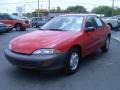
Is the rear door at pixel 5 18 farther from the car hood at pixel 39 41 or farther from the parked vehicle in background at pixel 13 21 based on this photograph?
the car hood at pixel 39 41

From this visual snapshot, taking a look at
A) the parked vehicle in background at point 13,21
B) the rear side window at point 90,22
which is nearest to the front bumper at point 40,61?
the rear side window at point 90,22

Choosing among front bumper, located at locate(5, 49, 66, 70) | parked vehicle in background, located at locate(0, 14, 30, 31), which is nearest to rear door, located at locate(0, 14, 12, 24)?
parked vehicle in background, located at locate(0, 14, 30, 31)

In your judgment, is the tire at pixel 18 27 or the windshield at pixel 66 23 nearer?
the windshield at pixel 66 23

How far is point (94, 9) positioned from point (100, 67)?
315 ft

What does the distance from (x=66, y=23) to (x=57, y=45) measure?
5.45 feet

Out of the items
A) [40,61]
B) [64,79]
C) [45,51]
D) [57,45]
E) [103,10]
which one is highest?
[57,45]

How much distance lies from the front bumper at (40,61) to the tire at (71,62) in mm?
288

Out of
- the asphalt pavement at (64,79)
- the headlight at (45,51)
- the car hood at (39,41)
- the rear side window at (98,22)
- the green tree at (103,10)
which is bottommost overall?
the green tree at (103,10)

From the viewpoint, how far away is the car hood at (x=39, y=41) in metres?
6.07

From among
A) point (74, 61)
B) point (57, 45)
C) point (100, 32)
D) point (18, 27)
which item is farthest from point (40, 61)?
point (18, 27)

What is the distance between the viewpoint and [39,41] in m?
6.30

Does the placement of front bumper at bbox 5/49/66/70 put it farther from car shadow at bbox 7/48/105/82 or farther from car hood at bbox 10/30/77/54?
car shadow at bbox 7/48/105/82

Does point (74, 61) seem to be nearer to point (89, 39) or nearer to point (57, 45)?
point (57, 45)

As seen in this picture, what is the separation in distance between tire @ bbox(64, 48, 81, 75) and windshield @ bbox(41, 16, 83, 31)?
0.80 meters
